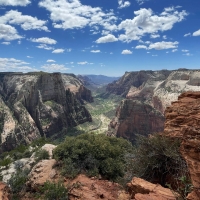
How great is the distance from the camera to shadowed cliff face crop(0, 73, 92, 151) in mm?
89812

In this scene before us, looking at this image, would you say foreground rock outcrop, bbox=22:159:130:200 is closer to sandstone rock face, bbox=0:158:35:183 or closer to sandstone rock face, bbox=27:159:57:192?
sandstone rock face, bbox=27:159:57:192

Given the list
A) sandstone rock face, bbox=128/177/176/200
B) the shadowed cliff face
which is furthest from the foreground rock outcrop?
the shadowed cliff face

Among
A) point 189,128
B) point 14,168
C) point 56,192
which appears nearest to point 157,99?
point 14,168

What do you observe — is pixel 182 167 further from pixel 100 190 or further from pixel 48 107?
pixel 48 107

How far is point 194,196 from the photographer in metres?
9.62

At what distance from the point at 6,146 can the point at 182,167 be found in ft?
265

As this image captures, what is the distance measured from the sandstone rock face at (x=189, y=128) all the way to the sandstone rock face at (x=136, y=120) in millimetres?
73684

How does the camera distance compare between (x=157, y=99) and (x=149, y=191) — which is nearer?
(x=149, y=191)

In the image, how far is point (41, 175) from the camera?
23.6 metres

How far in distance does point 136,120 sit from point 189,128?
8204cm

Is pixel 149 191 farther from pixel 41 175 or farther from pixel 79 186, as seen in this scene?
pixel 41 175

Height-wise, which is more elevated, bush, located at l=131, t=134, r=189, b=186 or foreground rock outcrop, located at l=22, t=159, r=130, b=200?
bush, located at l=131, t=134, r=189, b=186

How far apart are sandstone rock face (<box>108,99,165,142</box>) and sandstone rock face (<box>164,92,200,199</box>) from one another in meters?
73.7

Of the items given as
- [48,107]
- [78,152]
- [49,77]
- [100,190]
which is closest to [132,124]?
[48,107]
